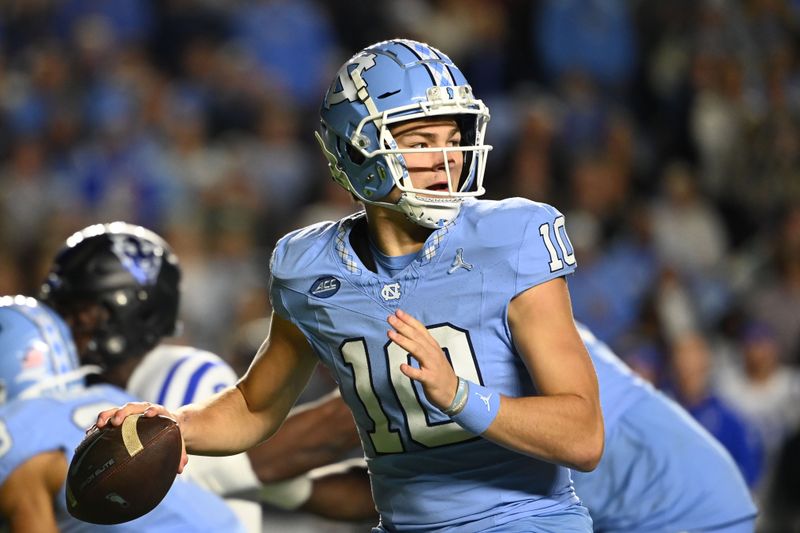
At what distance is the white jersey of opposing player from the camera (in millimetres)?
4191

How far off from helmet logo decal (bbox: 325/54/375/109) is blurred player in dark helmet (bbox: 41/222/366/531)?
136 cm

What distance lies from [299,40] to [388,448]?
23.9 ft

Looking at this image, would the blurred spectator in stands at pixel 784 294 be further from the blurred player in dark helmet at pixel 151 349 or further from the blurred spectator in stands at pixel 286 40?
the blurred player in dark helmet at pixel 151 349

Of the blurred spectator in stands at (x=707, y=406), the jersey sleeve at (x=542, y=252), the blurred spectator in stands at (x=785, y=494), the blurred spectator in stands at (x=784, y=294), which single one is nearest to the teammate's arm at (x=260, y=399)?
the jersey sleeve at (x=542, y=252)

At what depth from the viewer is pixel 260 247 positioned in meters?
8.61

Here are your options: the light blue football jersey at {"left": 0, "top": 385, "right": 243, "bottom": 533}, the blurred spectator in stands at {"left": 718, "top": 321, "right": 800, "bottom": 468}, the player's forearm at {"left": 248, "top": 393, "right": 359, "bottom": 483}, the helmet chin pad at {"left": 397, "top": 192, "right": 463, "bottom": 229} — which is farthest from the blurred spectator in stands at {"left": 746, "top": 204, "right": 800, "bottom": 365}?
the helmet chin pad at {"left": 397, "top": 192, "right": 463, "bottom": 229}

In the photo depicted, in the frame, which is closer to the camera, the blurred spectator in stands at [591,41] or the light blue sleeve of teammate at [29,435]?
the light blue sleeve of teammate at [29,435]

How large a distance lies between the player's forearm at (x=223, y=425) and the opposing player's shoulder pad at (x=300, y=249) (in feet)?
1.22

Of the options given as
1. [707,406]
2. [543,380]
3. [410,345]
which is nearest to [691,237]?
A: [707,406]

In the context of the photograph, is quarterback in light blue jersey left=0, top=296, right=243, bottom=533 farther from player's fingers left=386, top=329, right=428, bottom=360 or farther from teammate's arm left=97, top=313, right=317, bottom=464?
player's fingers left=386, top=329, right=428, bottom=360

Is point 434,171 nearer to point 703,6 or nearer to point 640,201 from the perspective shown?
point 640,201

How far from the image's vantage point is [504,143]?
9.17 m

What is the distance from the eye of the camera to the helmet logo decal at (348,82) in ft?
10.2

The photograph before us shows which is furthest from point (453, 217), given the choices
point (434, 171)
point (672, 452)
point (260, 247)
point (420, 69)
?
point (260, 247)
